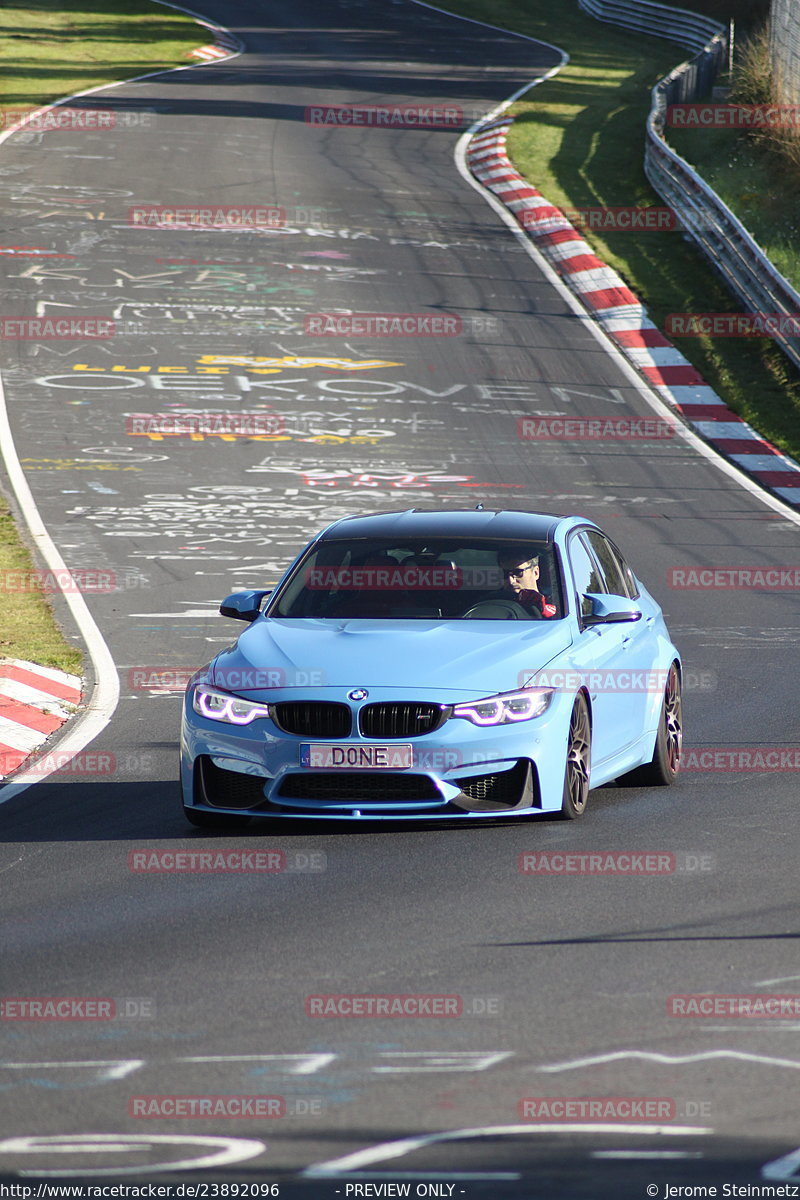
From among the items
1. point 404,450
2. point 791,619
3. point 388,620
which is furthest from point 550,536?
point 404,450

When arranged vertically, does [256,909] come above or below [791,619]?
above

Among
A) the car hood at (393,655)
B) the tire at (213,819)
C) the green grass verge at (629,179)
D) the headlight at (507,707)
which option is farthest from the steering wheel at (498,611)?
the green grass verge at (629,179)

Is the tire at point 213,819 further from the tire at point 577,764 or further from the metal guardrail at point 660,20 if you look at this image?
the metal guardrail at point 660,20

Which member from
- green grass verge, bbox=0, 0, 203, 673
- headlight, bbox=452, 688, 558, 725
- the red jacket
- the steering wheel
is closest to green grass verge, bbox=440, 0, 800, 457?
green grass verge, bbox=0, 0, 203, 673

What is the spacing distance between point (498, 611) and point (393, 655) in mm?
943

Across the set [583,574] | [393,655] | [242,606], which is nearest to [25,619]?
[242,606]

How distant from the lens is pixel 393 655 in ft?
28.1

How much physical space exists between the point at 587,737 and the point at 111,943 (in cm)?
310

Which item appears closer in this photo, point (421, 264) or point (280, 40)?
point (421, 264)

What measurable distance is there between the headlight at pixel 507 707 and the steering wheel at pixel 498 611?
81cm

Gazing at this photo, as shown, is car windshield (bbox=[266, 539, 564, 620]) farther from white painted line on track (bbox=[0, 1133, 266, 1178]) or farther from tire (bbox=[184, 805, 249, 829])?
white painted line on track (bbox=[0, 1133, 266, 1178])

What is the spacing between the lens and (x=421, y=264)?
30.5 m

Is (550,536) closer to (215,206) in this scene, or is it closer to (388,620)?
(388,620)

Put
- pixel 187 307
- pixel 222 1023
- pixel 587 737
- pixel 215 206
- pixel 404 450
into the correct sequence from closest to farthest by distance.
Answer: pixel 222 1023
pixel 587 737
pixel 404 450
pixel 187 307
pixel 215 206
